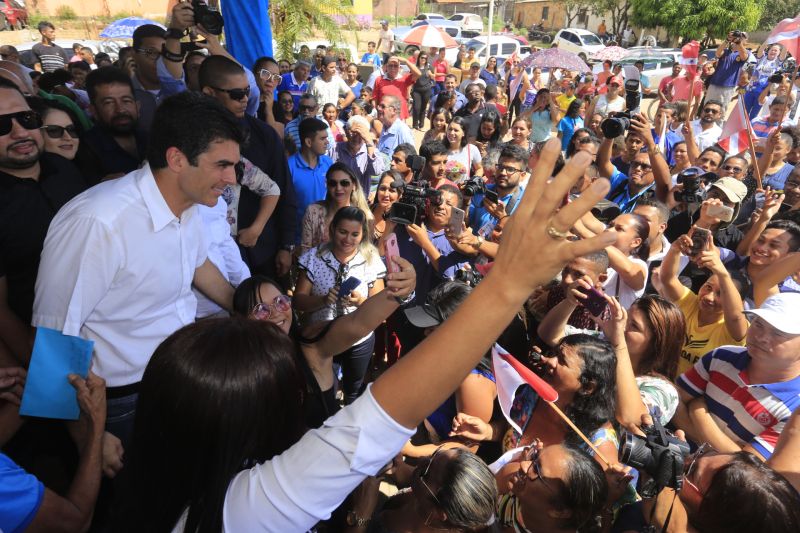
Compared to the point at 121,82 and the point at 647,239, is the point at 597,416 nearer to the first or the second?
the point at 647,239

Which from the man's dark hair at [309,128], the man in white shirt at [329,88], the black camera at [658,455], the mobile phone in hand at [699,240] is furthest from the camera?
the man in white shirt at [329,88]

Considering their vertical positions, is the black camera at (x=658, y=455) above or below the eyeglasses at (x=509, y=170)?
below

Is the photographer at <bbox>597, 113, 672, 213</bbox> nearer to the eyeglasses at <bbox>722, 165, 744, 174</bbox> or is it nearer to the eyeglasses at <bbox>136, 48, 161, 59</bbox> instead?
the eyeglasses at <bbox>722, 165, 744, 174</bbox>

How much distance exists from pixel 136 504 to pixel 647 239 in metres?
3.39

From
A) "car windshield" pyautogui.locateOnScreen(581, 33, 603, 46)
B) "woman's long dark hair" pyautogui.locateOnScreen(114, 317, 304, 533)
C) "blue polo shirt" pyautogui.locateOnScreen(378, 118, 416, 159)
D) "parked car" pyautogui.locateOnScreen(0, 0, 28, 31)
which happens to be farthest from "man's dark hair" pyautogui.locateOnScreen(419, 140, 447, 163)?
"parked car" pyautogui.locateOnScreen(0, 0, 28, 31)

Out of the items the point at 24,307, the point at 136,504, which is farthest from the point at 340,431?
the point at 24,307

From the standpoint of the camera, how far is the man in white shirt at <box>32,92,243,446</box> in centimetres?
162

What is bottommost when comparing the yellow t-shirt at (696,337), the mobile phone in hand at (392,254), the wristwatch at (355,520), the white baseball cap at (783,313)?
the wristwatch at (355,520)

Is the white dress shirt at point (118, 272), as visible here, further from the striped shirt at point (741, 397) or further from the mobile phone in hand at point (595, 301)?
the striped shirt at point (741, 397)

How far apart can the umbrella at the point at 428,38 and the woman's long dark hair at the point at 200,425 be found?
11490 mm

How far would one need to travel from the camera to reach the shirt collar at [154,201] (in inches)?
69.5

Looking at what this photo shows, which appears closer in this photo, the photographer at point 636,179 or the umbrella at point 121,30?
the photographer at point 636,179

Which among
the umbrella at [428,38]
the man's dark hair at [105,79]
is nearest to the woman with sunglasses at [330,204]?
the man's dark hair at [105,79]

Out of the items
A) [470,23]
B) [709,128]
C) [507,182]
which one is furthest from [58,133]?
[470,23]
